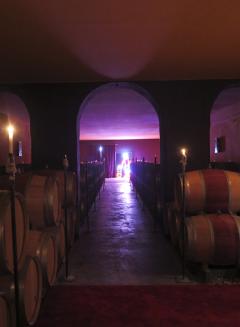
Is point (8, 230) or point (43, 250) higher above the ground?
point (8, 230)

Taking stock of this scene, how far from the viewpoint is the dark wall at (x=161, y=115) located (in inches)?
229

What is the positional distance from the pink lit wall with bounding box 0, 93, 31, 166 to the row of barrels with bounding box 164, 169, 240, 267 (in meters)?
3.85

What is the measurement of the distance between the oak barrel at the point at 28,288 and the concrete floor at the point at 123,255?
Result: 101 cm

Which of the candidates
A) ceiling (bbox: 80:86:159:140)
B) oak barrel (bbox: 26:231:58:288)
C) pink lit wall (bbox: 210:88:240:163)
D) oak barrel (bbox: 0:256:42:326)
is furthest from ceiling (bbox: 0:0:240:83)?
pink lit wall (bbox: 210:88:240:163)

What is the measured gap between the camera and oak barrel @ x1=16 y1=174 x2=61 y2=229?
3.40 metres

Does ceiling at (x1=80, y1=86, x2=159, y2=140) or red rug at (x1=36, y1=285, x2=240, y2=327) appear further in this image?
ceiling at (x1=80, y1=86, x2=159, y2=140)

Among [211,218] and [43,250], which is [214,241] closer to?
[211,218]

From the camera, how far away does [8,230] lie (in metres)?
2.34

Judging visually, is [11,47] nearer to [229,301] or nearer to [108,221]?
[229,301]

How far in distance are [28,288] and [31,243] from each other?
590mm

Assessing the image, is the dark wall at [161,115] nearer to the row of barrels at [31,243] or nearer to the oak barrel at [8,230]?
the row of barrels at [31,243]

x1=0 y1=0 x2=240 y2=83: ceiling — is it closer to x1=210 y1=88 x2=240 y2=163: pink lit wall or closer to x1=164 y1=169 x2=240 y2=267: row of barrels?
x1=164 y1=169 x2=240 y2=267: row of barrels

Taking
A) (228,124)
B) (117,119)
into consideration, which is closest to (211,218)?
(228,124)

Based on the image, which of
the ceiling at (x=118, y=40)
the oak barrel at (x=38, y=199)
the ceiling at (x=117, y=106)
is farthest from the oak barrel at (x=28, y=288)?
the ceiling at (x=117, y=106)
